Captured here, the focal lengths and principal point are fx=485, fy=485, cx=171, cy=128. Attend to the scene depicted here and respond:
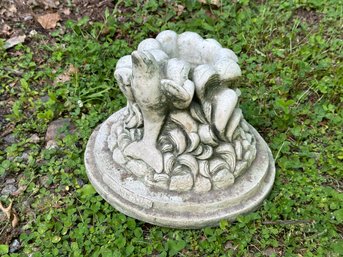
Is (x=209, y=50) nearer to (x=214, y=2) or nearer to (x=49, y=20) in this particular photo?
(x=214, y=2)

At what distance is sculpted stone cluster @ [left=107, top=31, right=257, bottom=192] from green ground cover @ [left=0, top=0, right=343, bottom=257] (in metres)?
0.33

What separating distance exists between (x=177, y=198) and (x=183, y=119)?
0.45 metres

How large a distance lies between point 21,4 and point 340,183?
10.9ft

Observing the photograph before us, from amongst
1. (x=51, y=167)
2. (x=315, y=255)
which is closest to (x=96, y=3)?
(x=51, y=167)

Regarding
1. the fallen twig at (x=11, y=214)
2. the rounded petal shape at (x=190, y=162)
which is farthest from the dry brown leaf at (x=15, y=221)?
the rounded petal shape at (x=190, y=162)

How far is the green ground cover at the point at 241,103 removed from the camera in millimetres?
2838

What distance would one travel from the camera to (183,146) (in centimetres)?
272

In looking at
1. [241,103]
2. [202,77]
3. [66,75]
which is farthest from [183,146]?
[66,75]

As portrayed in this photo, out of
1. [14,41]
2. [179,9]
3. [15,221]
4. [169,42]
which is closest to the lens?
[169,42]

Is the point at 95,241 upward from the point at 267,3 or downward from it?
downward

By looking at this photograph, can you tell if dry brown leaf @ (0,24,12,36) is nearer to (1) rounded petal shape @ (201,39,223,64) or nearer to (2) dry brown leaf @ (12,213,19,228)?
(2) dry brown leaf @ (12,213,19,228)

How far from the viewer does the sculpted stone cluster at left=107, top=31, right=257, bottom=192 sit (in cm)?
254

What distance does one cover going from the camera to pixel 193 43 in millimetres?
2828

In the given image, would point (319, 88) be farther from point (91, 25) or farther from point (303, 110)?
point (91, 25)
